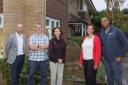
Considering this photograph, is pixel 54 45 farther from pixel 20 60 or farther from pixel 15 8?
pixel 15 8

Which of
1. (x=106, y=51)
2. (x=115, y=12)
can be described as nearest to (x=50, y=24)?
(x=106, y=51)

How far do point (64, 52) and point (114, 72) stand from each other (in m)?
1.49

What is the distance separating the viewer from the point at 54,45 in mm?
10492

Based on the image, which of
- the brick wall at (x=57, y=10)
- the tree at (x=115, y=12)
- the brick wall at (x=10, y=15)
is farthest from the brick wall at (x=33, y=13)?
the tree at (x=115, y=12)

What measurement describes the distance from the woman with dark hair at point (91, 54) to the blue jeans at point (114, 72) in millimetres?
304

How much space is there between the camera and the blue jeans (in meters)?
9.80

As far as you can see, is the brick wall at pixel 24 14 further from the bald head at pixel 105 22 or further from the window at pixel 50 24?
the bald head at pixel 105 22

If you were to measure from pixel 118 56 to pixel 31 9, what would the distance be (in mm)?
6364

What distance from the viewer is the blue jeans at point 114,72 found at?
980 cm

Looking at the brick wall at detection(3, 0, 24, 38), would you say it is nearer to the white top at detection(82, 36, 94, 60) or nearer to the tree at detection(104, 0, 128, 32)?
the white top at detection(82, 36, 94, 60)

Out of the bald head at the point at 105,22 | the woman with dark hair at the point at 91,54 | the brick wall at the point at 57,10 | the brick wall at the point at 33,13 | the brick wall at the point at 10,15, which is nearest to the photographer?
the bald head at the point at 105,22

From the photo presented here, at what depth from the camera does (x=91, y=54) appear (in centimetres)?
Answer: 999

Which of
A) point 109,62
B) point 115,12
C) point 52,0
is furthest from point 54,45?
point 115,12

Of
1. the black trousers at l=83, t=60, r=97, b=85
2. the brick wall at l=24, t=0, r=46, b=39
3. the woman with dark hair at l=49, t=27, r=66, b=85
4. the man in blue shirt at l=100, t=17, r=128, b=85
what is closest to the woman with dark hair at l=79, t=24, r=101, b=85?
the black trousers at l=83, t=60, r=97, b=85
